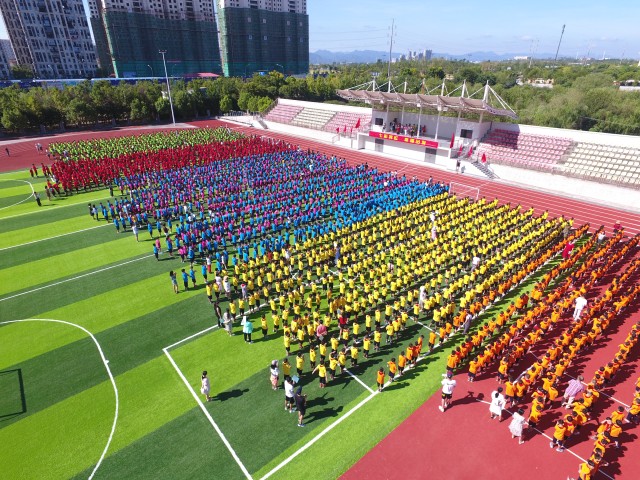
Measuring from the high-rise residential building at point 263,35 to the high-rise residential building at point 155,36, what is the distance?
527 centimetres

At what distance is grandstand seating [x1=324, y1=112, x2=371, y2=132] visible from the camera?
51688 mm

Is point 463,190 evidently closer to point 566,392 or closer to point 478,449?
point 566,392

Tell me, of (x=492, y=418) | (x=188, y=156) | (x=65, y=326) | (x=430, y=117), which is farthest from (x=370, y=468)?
(x=430, y=117)

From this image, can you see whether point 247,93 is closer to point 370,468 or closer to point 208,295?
point 208,295

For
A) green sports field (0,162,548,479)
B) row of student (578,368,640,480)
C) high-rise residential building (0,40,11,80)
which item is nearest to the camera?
row of student (578,368,640,480)

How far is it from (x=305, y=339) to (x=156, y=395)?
17.6 feet

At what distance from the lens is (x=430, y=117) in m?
45.3

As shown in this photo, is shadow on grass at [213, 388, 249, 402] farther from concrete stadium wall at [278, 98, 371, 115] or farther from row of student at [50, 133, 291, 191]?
concrete stadium wall at [278, 98, 371, 115]

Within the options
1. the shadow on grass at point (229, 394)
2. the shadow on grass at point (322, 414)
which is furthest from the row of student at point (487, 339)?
the shadow on grass at point (229, 394)

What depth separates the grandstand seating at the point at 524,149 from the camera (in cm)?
3441

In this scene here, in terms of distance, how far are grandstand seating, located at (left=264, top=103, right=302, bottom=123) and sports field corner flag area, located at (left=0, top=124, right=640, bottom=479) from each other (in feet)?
134

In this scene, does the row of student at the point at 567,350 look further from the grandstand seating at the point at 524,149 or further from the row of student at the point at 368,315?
the grandstand seating at the point at 524,149

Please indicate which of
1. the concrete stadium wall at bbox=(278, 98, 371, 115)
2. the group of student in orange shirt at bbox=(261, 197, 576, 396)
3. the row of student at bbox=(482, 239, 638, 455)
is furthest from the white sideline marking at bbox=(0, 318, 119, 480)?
the concrete stadium wall at bbox=(278, 98, 371, 115)

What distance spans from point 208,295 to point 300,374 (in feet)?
20.9
